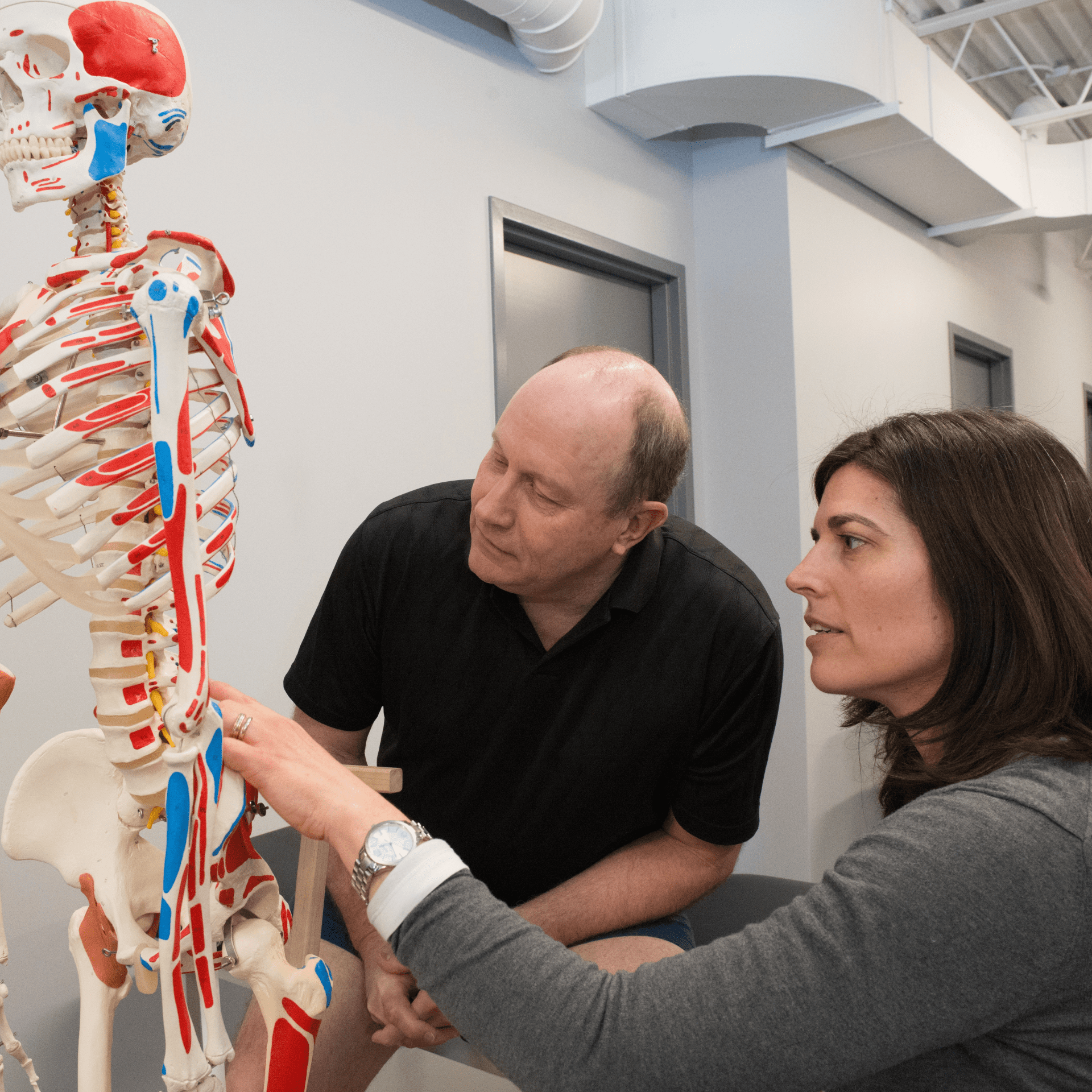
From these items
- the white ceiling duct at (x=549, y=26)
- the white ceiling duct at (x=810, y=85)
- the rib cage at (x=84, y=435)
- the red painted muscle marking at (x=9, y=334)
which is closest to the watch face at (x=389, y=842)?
the rib cage at (x=84, y=435)

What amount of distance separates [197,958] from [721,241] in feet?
8.94

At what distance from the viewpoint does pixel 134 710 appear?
855 millimetres

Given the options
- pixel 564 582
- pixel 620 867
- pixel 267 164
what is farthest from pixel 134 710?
pixel 267 164

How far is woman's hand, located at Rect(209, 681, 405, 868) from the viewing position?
33.4 inches

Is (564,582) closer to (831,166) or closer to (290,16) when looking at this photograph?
(290,16)

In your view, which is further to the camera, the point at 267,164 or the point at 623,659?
the point at 267,164

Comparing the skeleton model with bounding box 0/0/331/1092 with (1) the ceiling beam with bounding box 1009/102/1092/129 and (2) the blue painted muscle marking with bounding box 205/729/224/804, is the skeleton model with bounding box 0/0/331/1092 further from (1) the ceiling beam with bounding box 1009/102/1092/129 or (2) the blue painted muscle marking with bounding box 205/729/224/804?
(1) the ceiling beam with bounding box 1009/102/1092/129

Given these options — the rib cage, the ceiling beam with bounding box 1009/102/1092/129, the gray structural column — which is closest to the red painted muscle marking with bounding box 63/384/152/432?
the rib cage

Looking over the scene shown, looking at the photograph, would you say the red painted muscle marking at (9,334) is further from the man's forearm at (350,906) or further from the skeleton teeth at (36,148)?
the man's forearm at (350,906)

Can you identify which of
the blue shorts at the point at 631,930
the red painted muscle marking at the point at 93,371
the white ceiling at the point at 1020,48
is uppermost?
the white ceiling at the point at 1020,48

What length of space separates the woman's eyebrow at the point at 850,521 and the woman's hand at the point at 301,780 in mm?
505

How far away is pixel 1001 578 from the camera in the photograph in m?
0.91

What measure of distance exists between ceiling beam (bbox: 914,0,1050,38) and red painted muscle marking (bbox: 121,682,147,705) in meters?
3.24

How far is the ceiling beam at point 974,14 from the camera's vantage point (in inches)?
120
